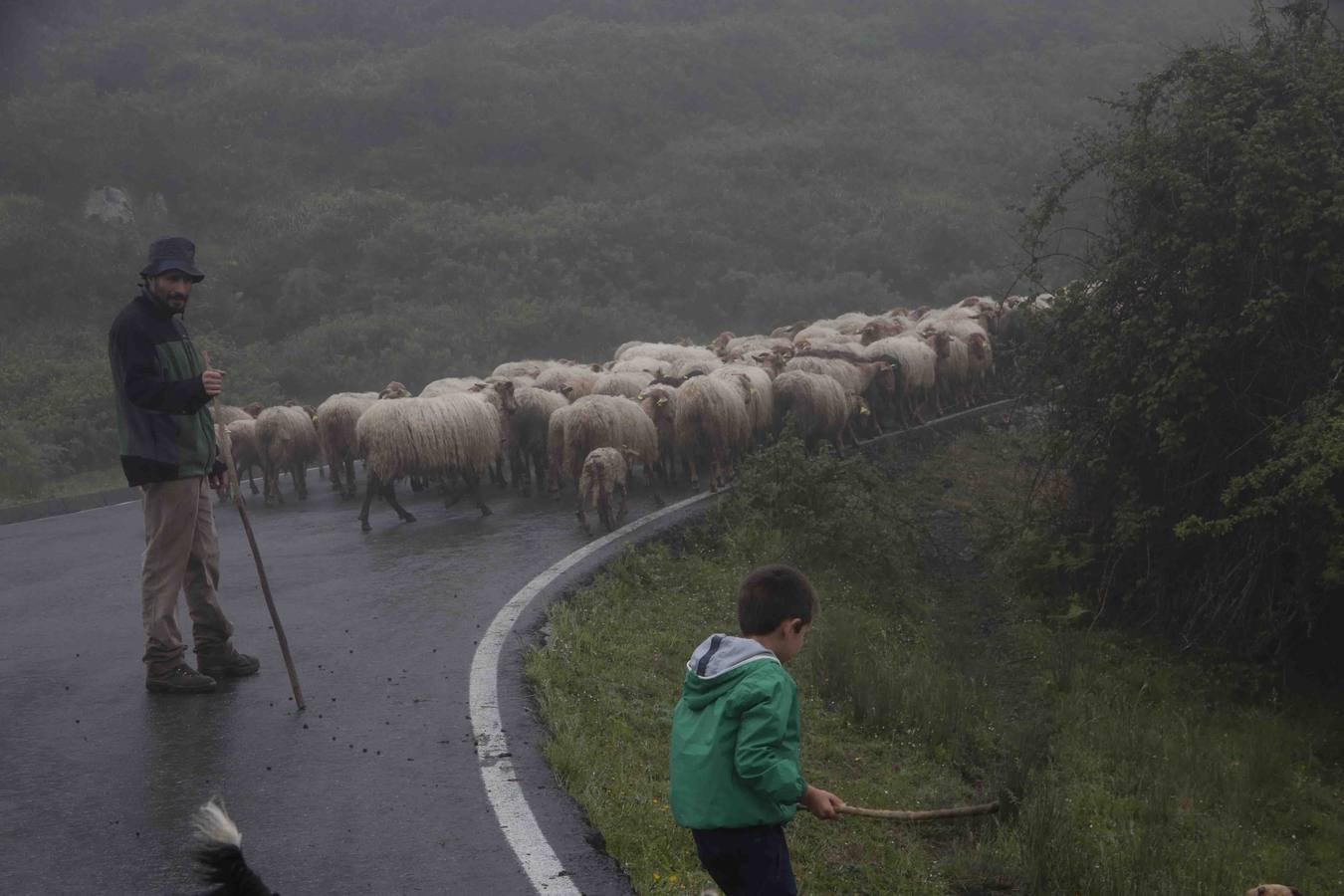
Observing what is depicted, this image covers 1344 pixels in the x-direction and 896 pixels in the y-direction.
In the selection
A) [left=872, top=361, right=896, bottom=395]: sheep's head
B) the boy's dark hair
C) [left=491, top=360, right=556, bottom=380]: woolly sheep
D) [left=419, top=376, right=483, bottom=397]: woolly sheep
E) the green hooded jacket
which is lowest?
the green hooded jacket

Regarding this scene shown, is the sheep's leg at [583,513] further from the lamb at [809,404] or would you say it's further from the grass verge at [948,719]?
the lamb at [809,404]

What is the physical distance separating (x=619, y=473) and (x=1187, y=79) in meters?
6.61

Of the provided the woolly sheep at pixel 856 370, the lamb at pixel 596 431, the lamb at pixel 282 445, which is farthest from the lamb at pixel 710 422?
the lamb at pixel 282 445

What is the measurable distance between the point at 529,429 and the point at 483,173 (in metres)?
34.3

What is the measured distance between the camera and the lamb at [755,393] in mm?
16844

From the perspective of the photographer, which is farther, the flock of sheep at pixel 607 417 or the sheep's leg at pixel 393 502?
the flock of sheep at pixel 607 417

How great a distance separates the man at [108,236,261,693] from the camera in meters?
7.73

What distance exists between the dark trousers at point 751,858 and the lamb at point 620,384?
13213 millimetres

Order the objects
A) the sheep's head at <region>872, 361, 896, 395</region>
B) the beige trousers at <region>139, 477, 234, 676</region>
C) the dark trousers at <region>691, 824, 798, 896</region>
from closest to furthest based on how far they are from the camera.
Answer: the dark trousers at <region>691, 824, 798, 896</region> → the beige trousers at <region>139, 477, 234, 676</region> → the sheep's head at <region>872, 361, 896, 395</region>

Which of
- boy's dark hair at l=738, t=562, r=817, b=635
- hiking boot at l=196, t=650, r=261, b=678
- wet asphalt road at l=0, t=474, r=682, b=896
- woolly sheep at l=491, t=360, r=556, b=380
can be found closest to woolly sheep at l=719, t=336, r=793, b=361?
woolly sheep at l=491, t=360, r=556, b=380

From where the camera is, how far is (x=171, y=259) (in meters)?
7.84

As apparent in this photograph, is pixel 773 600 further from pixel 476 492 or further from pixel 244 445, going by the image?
pixel 244 445

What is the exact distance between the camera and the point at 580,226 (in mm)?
44156

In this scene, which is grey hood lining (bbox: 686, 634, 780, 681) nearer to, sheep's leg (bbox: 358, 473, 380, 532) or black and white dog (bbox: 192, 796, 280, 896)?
black and white dog (bbox: 192, 796, 280, 896)
